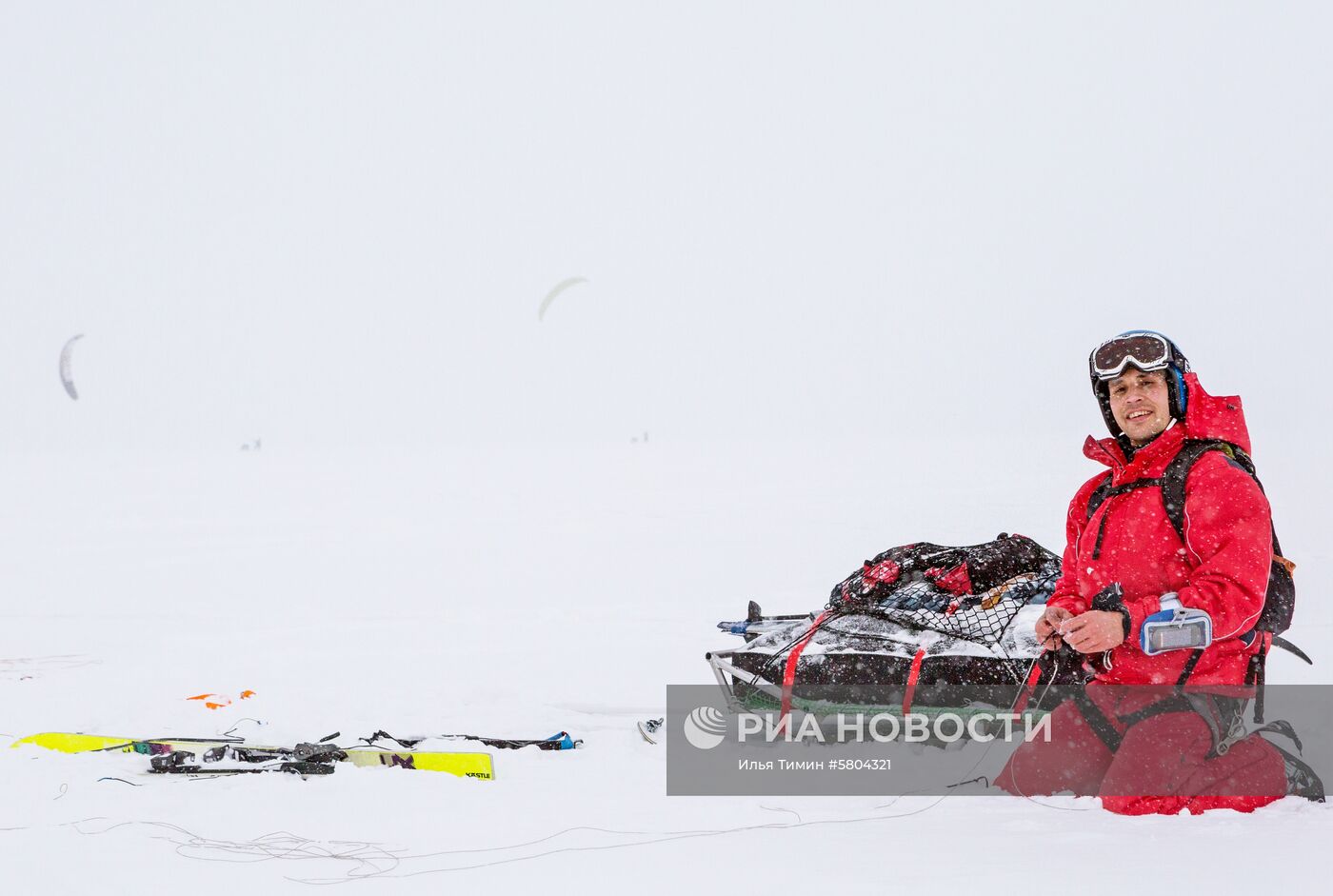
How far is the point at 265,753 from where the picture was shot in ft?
13.2

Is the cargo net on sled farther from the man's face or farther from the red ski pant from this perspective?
the man's face

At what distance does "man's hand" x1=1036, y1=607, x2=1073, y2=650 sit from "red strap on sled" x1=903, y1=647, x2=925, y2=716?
75 cm

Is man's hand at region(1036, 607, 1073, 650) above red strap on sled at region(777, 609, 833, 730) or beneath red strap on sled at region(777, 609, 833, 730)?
above

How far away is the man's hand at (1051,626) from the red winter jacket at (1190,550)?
0.10 metres

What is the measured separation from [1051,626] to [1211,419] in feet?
2.87

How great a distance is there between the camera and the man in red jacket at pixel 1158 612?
122 inches

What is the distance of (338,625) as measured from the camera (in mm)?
8195

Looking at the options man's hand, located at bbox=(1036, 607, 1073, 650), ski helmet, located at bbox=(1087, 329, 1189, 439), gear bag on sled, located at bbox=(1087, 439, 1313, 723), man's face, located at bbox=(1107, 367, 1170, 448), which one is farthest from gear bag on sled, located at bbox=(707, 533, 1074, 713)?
ski helmet, located at bbox=(1087, 329, 1189, 439)

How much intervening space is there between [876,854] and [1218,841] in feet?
3.14

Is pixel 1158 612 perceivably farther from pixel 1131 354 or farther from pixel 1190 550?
pixel 1131 354

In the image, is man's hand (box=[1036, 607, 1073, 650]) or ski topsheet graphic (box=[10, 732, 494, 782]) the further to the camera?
ski topsheet graphic (box=[10, 732, 494, 782])

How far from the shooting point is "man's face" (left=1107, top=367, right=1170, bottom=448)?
3.39m

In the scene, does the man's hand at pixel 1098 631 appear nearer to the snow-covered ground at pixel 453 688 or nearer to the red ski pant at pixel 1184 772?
the red ski pant at pixel 1184 772

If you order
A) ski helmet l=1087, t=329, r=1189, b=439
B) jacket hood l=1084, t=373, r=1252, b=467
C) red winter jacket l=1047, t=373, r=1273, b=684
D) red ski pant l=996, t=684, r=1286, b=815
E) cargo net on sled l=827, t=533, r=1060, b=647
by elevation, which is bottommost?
red ski pant l=996, t=684, r=1286, b=815
